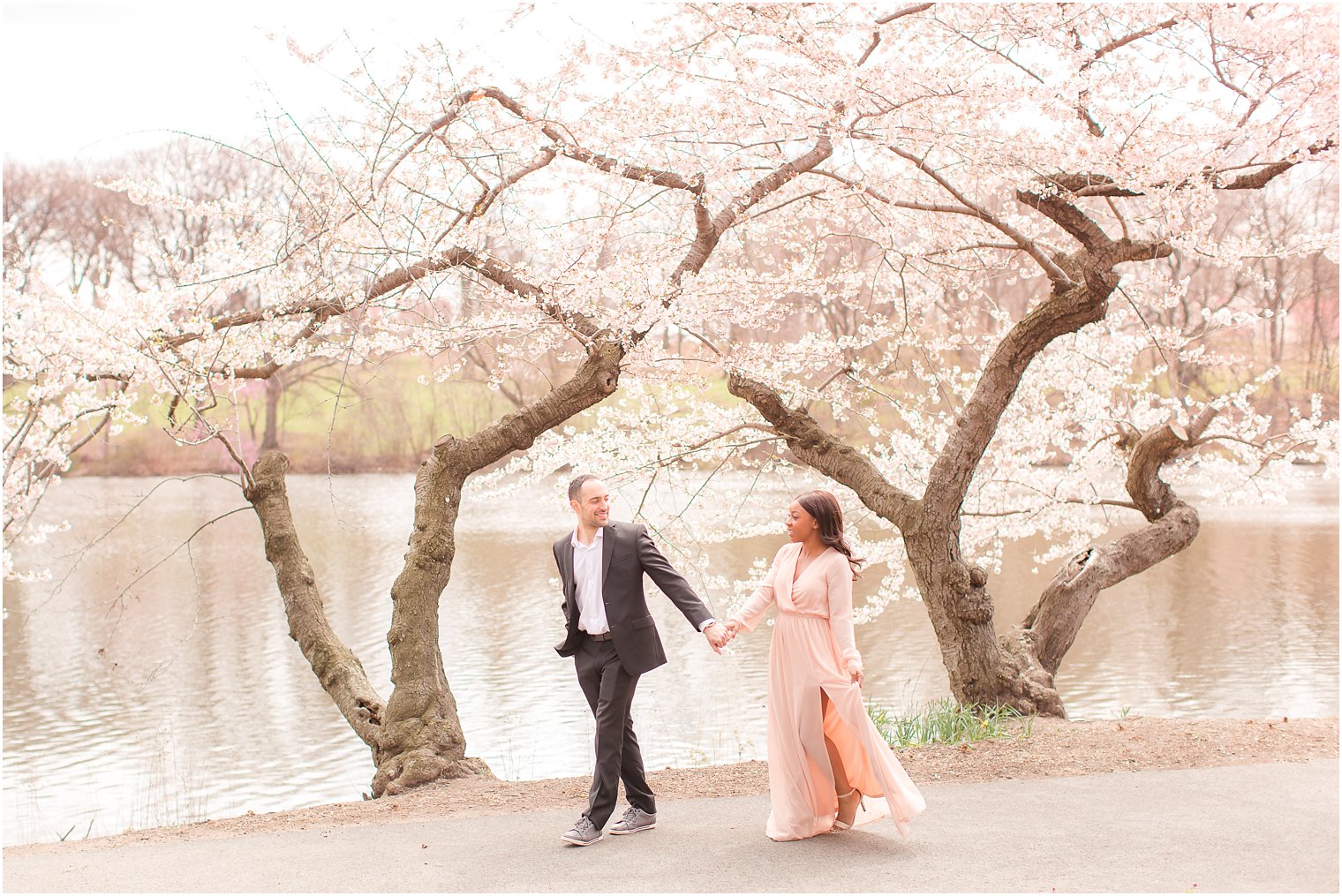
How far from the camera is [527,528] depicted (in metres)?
22.2

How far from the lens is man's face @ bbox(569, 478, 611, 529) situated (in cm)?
449

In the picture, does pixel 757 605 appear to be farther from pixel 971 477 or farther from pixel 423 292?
pixel 971 477

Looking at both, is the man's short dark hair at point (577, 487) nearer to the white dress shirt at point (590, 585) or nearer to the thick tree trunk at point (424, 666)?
the white dress shirt at point (590, 585)

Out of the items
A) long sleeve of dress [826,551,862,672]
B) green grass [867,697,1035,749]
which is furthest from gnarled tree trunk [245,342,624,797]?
green grass [867,697,1035,749]

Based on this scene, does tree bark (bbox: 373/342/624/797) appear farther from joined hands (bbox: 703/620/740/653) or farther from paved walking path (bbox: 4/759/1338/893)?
joined hands (bbox: 703/620/740/653)

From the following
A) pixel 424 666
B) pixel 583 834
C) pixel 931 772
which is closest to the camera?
pixel 583 834

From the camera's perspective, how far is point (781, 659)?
4.46 meters

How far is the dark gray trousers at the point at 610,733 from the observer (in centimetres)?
435

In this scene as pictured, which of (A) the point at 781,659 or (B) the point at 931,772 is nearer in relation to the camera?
(A) the point at 781,659

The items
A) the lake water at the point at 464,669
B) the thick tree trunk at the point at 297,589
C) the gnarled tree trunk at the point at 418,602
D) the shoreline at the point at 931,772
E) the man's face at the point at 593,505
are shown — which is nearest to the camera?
the man's face at the point at 593,505

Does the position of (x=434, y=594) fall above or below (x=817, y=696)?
above

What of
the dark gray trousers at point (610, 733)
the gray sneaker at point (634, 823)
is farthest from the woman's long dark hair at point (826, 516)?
the gray sneaker at point (634, 823)

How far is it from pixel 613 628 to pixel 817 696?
0.85m

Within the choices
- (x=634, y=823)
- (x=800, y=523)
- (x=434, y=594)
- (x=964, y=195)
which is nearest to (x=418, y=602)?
(x=434, y=594)
